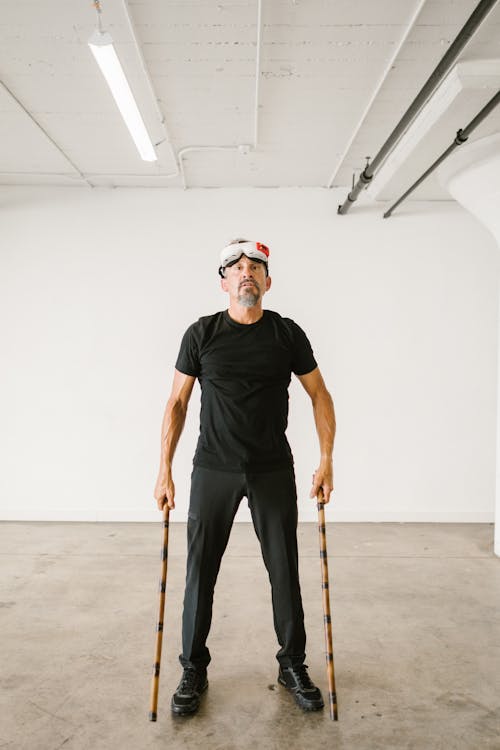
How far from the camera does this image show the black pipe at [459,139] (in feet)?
11.4

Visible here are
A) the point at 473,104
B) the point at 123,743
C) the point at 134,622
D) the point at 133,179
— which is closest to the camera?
the point at 123,743

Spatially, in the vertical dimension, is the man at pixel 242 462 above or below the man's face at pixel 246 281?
below

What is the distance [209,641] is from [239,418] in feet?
4.45

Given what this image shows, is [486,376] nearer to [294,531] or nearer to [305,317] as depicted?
[305,317]

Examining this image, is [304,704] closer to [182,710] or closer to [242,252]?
[182,710]

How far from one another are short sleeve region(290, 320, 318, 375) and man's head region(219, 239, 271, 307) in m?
0.23

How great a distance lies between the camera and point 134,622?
10.6 ft

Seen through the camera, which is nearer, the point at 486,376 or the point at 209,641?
the point at 209,641

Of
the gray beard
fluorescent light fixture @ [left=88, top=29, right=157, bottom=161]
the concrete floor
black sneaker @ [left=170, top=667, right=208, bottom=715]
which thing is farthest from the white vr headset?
the concrete floor

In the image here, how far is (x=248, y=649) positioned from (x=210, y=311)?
343cm

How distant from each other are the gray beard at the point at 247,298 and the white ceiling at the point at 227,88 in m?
1.72

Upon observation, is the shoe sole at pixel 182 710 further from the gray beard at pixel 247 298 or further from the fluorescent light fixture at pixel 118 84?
the fluorescent light fixture at pixel 118 84

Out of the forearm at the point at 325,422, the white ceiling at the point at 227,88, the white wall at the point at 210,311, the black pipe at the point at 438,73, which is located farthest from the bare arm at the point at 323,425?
the white wall at the point at 210,311

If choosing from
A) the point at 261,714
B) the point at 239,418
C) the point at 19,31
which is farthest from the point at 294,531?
the point at 19,31
